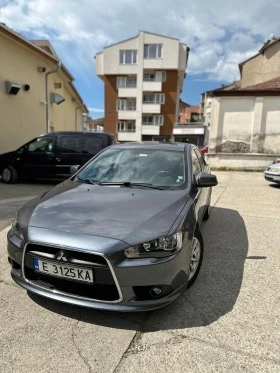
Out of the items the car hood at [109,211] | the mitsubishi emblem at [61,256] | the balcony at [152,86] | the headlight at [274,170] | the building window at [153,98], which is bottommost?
the headlight at [274,170]

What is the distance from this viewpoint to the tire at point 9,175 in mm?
9398

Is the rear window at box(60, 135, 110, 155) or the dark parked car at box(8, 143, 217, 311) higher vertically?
the rear window at box(60, 135, 110, 155)

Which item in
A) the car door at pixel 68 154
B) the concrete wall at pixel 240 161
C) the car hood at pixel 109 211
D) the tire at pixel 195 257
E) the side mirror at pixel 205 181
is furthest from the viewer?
the concrete wall at pixel 240 161

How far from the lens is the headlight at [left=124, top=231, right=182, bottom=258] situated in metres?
2.31

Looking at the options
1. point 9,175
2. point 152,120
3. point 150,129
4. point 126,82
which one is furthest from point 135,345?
point 126,82

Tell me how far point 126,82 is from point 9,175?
107ft

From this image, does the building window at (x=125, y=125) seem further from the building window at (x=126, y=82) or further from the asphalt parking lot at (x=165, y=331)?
the asphalt parking lot at (x=165, y=331)

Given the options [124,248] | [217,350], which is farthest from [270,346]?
[124,248]

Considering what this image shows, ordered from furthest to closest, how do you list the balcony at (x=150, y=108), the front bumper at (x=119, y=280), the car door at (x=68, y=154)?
the balcony at (x=150, y=108) → the car door at (x=68, y=154) → the front bumper at (x=119, y=280)

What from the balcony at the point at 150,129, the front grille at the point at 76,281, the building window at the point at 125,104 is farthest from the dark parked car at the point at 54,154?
the building window at the point at 125,104

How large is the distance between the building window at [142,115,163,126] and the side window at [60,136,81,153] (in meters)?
30.9

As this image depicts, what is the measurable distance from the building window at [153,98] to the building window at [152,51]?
4.70 meters

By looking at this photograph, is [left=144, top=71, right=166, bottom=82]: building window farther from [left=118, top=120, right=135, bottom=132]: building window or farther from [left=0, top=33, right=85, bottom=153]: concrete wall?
[left=0, top=33, right=85, bottom=153]: concrete wall

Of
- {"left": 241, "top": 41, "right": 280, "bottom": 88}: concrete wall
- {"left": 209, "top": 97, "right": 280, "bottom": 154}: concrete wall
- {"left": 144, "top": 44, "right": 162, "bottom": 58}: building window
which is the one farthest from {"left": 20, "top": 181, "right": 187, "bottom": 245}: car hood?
{"left": 144, "top": 44, "right": 162, "bottom": 58}: building window
